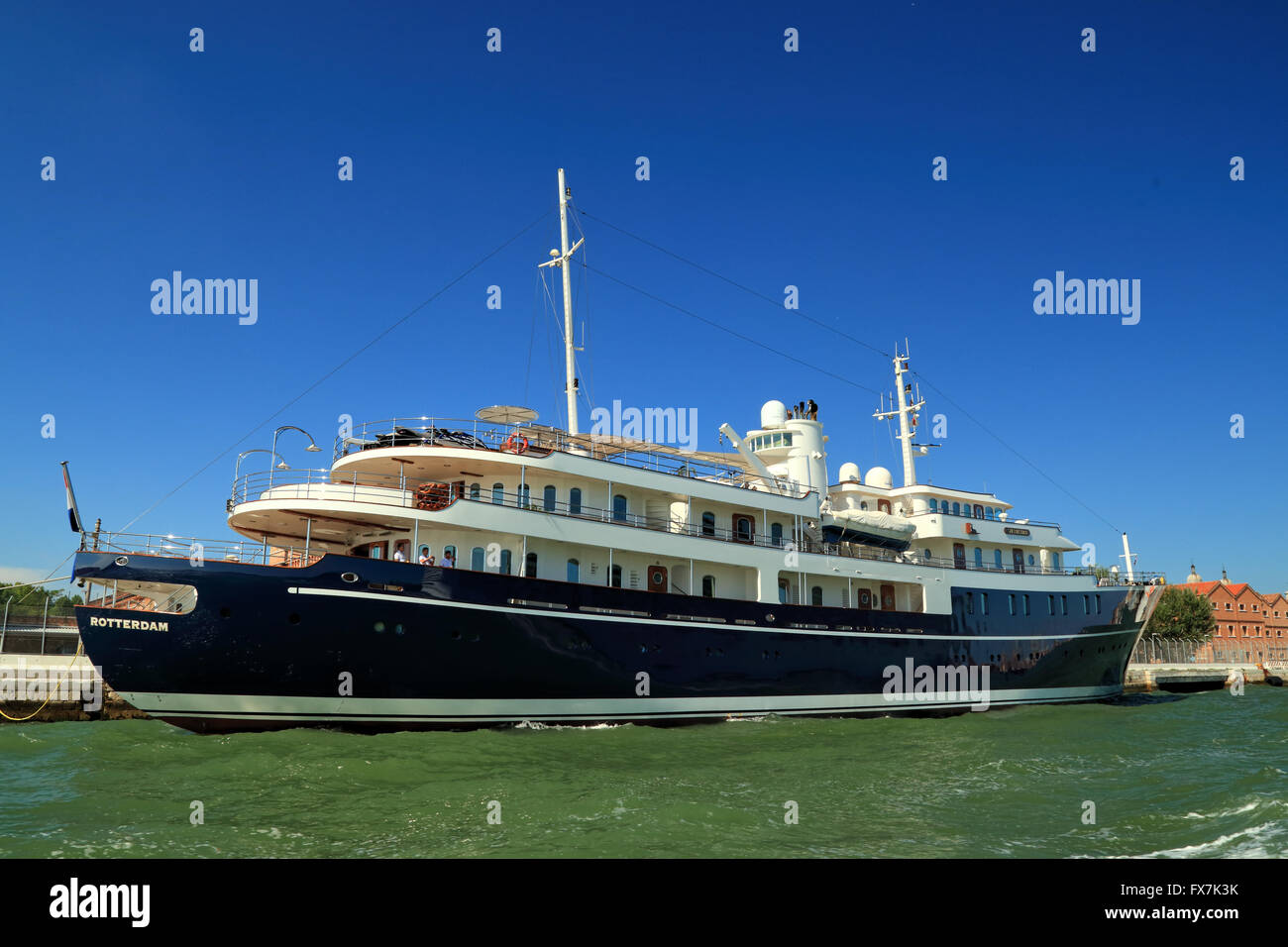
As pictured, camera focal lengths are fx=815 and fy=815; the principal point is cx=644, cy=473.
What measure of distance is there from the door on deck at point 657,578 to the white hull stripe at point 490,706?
3.05 m

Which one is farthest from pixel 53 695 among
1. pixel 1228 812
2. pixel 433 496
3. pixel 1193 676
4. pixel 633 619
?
pixel 1193 676

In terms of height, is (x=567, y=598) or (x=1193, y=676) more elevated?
(x=567, y=598)

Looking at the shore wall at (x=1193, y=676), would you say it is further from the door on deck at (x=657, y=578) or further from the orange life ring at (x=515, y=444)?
the orange life ring at (x=515, y=444)

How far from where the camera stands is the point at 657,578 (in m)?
22.2

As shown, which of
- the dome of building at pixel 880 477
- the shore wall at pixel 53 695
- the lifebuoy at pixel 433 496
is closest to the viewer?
the lifebuoy at pixel 433 496

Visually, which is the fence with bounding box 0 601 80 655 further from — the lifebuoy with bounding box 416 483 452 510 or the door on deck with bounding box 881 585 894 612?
the door on deck with bounding box 881 585 894 612

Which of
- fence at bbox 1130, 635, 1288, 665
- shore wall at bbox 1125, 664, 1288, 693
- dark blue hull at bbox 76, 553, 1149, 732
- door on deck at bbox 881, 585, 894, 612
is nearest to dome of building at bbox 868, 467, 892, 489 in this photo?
door on deck at bbox 881, 585, 894, 612

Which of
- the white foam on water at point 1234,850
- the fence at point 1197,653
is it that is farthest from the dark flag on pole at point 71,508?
the fence at point 1197,653

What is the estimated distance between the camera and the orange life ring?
2005 centimetres

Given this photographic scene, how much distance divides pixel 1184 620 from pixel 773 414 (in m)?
52.4

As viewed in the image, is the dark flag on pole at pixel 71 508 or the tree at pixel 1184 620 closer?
the dark flag on pole at pixel 71 508

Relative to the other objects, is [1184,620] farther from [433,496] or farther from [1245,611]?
[433,496]

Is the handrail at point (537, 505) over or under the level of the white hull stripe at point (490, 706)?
over

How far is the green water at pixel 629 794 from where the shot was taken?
9.53m
